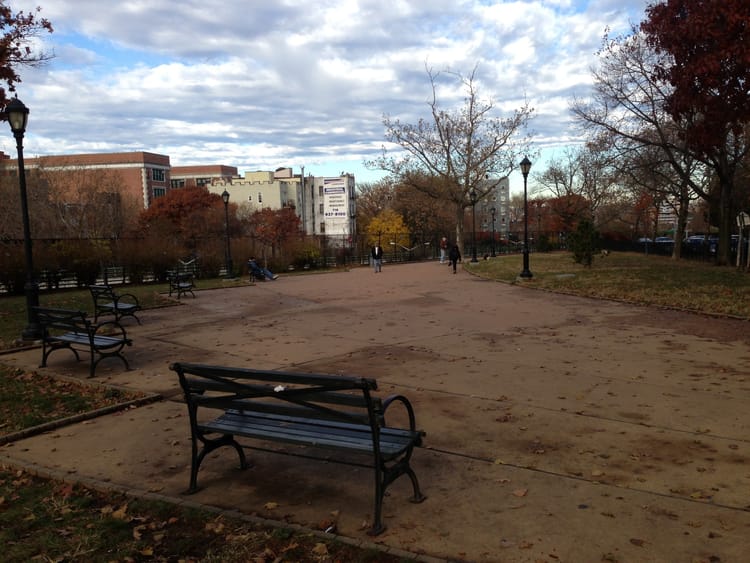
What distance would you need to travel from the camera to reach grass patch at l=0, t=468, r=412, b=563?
11.2 feet

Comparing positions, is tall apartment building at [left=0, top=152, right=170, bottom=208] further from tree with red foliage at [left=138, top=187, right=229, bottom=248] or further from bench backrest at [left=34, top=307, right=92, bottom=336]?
bench backrest at [left=34, top=307, right=92, bottom=336]

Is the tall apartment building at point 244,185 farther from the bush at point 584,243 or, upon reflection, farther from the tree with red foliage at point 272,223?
the bush at point 584,243

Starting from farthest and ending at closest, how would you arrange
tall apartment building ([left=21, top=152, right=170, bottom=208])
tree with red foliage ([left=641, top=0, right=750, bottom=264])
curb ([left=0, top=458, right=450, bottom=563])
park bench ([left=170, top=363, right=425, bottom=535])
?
tall apartment building ([left=21, top=152, right=170, bottom=208])
tree with red foliage ([left=641, top=0, right=750, bottom=264])
park bench ([left=170, top=363, right=425, bottom=535])
curb ([left=0, top=458, right=450, bottom=563])

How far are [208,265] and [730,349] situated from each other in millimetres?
24479

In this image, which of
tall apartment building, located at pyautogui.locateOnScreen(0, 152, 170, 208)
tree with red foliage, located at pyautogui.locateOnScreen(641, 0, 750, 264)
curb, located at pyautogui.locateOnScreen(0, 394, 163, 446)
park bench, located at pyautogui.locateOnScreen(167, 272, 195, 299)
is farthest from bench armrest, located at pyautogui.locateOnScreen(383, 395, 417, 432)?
tall apartment building, located at pyautogui.locateOnScreen(0, 152, 170, 208)

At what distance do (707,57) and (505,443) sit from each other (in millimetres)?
12430

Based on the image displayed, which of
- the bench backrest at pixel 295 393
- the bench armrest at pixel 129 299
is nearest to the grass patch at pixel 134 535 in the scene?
the bench backrest at pixel 295 393

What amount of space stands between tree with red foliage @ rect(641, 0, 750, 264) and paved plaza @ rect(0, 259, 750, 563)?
619 centimetres

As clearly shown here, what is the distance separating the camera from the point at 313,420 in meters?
4.37

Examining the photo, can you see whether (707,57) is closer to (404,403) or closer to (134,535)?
(404,403)

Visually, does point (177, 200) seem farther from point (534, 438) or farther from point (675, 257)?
point (534, 438)

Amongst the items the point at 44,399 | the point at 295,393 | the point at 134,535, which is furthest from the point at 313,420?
the point at 44,399

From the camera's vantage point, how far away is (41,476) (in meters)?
4.70

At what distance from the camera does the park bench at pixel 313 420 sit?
3717 mm
